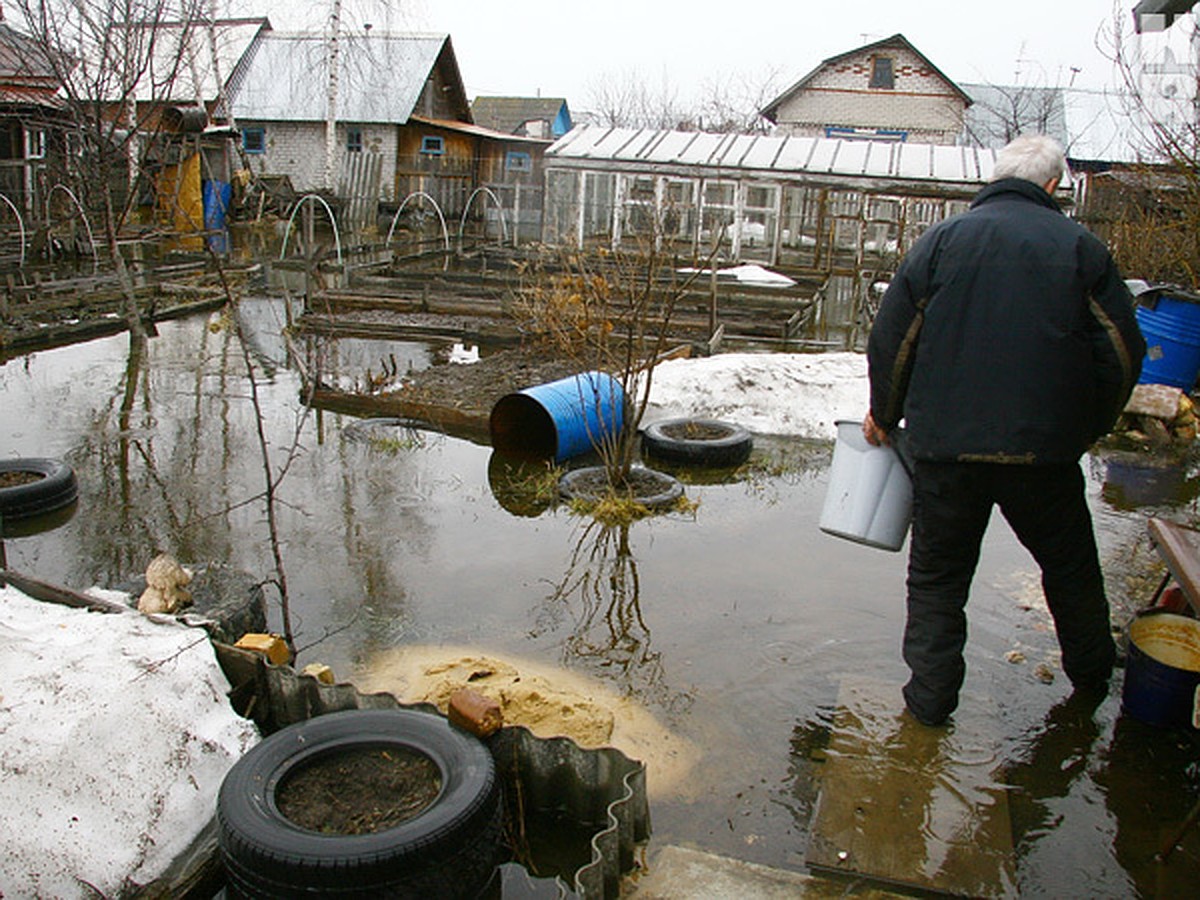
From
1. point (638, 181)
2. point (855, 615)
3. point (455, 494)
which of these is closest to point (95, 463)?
point (455, 494)

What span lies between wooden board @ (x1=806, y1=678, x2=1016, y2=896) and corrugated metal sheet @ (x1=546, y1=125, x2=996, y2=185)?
1983cm

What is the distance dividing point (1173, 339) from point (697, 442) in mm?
5582

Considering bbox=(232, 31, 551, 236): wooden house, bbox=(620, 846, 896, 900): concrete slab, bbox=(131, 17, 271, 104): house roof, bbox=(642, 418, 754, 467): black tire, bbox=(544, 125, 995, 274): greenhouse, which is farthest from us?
bbox=(232, 31, 551, 236): wooden house

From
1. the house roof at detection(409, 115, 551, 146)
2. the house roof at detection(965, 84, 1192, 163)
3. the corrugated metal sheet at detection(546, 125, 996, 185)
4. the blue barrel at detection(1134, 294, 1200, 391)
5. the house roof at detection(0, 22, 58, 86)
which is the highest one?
the house roof at detection(965, 84, 1192, 163)

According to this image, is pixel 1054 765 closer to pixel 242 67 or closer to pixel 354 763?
pixel 354 763

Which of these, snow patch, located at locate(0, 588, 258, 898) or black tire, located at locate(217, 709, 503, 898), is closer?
black tire, located at locate(217, 709, 503, 898)

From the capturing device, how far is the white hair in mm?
3488

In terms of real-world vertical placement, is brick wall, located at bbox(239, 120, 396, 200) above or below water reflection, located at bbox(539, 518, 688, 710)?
above

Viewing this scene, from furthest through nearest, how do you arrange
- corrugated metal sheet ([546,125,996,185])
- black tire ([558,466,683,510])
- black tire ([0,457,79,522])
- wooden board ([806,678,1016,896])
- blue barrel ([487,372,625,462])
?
corrugated metal sheet ([546,125,996,185])
blue barrel ([487,372,625,462])
black tire ([558,466,683,510])
black tire ([0,457,79,522])
wooden board ([806,678,1016,896])

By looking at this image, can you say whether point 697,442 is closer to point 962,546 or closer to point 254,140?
point 962,546

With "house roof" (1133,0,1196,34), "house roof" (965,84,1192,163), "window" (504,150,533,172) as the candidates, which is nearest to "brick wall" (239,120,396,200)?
"window" (504,150,533,172)

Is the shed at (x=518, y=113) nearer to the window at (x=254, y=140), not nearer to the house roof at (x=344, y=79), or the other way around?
the house roof at (x=344, y=79)

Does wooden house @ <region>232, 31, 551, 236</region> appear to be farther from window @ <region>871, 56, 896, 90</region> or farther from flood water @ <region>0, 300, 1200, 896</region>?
flood water @ <region>0, 300, 1200, 896</region>

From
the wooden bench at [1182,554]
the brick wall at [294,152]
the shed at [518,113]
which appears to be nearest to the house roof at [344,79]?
the brick wall at [294,152]
